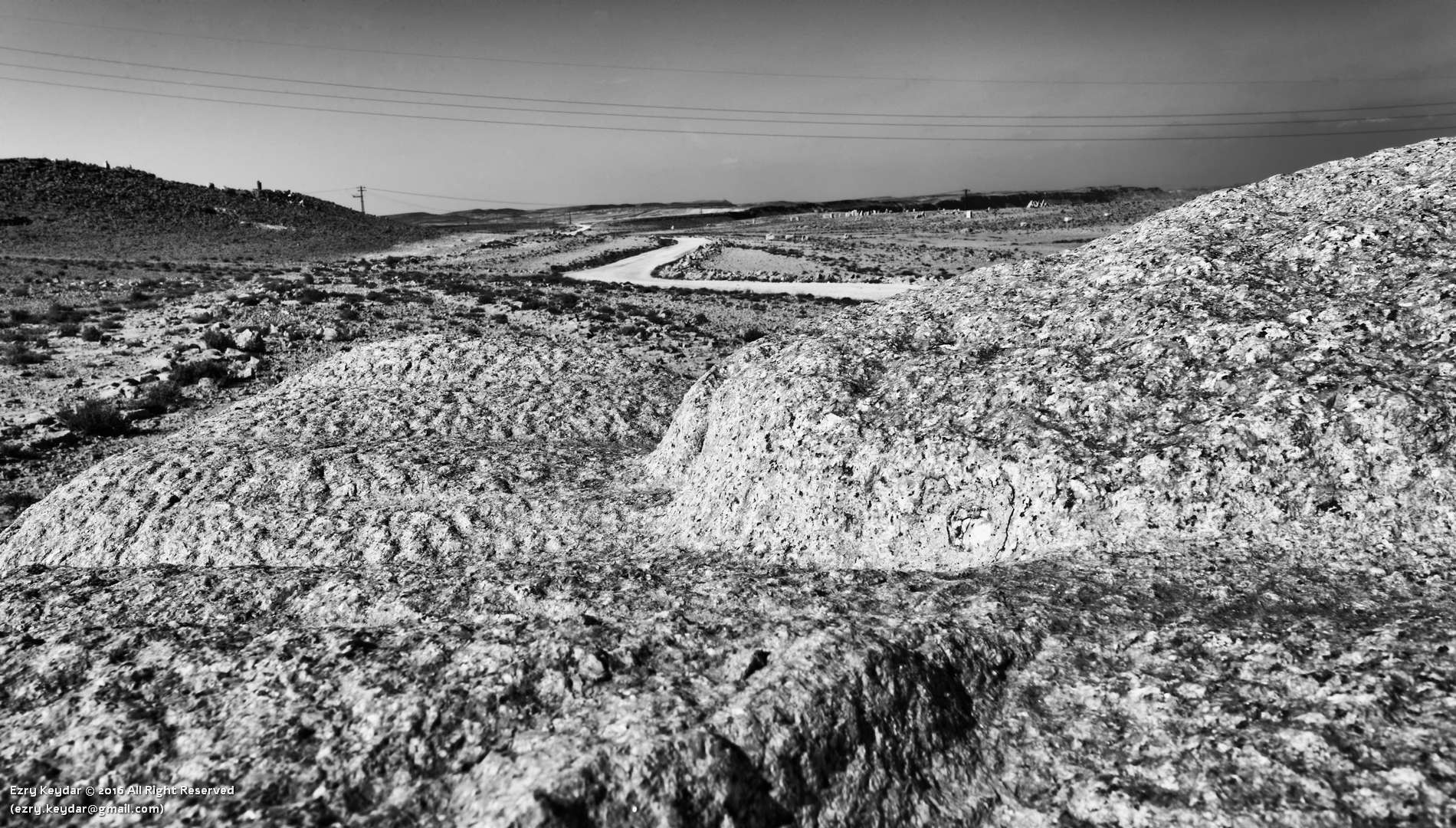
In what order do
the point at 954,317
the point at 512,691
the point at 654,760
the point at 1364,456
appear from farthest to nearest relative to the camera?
the point at 954,317 → the point at 1364,456 → the point at 512,691 → the point at 654,760

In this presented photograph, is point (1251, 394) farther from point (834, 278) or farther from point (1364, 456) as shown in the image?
point (834, 278)

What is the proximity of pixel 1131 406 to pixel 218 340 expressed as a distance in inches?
1132

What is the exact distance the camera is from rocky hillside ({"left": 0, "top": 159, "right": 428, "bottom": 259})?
8243 cm

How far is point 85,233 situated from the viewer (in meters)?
85.8

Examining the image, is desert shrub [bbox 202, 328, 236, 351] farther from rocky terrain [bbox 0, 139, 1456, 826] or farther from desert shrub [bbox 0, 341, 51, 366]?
rocky terrain [bbox 0, 139, 1456, 826]

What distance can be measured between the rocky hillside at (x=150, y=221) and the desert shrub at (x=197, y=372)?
68897 millimetres

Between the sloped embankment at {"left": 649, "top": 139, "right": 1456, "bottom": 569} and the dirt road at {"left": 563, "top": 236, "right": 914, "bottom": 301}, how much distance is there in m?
36.4

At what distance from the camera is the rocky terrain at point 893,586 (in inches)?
143

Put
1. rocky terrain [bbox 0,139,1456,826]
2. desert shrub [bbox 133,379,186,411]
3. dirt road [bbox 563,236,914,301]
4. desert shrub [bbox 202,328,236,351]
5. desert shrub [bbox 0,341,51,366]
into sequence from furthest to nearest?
dirt road [bbox 563,236,914,301]
desert shrub [bbox 202,328,236,351]
desert shrub [bbox 0,341,51,366]
desert shrub [bbox 133,379,186,411]
rocky terrain [bbox 0,139,1456,826]

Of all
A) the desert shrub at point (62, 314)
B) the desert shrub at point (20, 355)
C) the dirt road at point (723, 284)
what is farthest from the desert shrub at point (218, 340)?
the dirt road at point (723, 284)

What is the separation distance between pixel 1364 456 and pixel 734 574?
15.5 ft

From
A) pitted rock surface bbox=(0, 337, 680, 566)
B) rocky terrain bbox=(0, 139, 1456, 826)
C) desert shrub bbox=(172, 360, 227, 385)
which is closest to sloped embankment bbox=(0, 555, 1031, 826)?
rocky terrain bbox=(0, 139, 1456, 826)

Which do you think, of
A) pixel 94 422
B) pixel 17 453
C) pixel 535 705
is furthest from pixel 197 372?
pixel 535 705

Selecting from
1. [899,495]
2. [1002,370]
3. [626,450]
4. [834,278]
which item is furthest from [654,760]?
[834,278]
